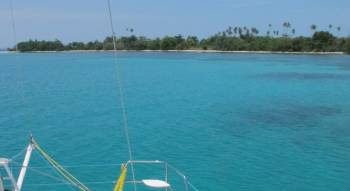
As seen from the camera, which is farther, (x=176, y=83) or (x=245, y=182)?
(x=176, y=83)

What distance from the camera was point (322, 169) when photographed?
2153 cm

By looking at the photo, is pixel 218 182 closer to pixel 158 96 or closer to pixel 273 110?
pixel 273 110

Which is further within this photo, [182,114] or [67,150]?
[182,114]

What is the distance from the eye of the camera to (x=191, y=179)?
65.8 feet

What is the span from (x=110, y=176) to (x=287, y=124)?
1568 centimetres

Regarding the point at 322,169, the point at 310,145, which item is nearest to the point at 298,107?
the point at 310,145

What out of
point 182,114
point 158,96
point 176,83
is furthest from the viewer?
point 176,83

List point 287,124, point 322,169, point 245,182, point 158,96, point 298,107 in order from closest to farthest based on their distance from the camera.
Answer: point 245,182, point 322,169, point 287,124, point 298,107, point 158,96

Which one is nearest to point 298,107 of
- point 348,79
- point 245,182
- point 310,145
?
point 310,145

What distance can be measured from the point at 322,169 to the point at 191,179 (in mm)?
6536

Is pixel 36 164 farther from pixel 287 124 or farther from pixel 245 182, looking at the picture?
pixel 287 124

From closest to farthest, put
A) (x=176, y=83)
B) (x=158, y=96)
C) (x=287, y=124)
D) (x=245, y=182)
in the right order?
(x=245, y=182) → (x=287, y=124) → (x=158, y=96) → (x=176, y=83)

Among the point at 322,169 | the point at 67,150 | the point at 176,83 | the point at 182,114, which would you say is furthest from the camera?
the point at 176,83

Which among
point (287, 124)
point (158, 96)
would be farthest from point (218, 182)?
point (158, 96)
